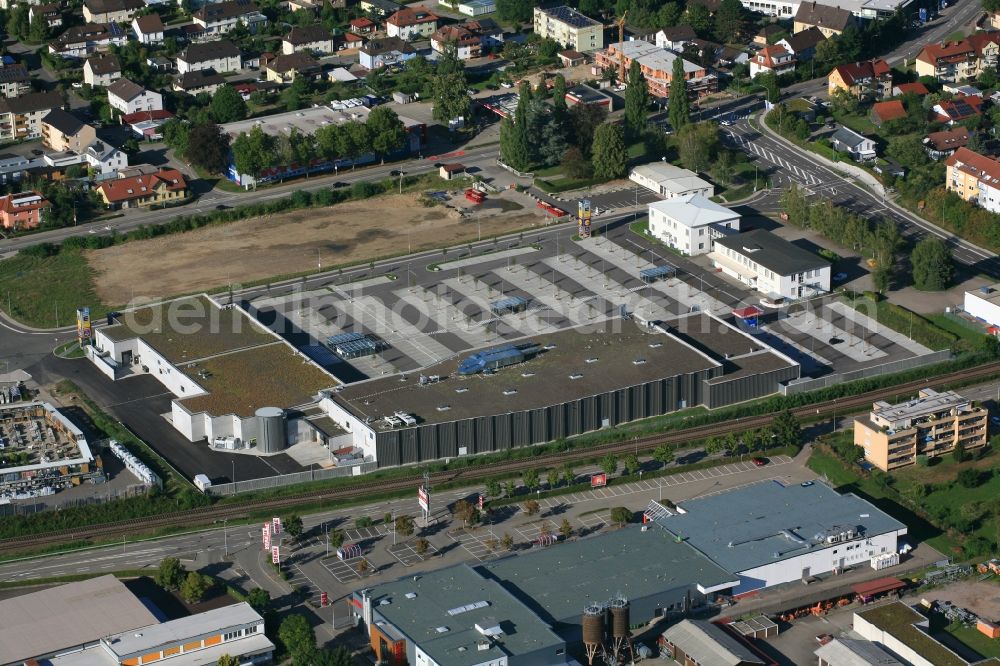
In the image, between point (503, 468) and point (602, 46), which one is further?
point (602, 46)

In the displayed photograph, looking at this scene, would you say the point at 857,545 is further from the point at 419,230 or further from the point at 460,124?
the point at 460,124

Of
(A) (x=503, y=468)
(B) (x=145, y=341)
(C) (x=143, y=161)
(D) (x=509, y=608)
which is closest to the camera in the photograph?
(D) (x=509, y=608)

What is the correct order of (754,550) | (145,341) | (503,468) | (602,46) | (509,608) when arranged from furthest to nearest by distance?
(602,46), (145,341), (503,468), (754,550), (509,608)

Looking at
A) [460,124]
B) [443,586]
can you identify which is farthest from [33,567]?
[460,124]

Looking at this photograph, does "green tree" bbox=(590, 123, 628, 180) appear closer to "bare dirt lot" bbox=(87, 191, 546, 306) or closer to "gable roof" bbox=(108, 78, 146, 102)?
"bare dirt lot" bbox=(87, 191, 546, 306)

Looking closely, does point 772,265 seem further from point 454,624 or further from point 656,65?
point 454,624

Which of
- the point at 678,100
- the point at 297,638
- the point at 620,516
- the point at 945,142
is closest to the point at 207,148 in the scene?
the point at 678,100

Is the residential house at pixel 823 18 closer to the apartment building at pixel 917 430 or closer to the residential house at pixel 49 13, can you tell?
the apartment building at pixel 917 430
